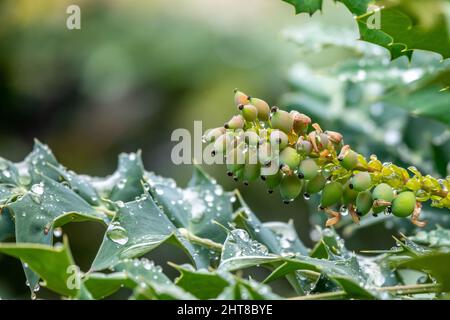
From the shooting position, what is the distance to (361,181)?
1.86 ft

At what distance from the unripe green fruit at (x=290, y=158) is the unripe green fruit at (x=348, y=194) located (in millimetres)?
53

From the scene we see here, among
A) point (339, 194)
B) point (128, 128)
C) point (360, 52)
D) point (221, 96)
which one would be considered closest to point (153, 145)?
point (128, 128)

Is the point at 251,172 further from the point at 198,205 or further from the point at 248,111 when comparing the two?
the point at 198,205

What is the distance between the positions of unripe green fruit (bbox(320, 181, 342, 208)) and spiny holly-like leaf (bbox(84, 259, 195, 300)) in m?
0.15

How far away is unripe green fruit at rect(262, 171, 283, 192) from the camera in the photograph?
0.58 m

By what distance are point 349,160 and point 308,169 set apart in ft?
0.12

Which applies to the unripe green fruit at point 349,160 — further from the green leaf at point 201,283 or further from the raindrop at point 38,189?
the raindrop at point 38,189

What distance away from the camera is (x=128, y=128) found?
3324mm

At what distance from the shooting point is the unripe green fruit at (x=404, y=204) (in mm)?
567

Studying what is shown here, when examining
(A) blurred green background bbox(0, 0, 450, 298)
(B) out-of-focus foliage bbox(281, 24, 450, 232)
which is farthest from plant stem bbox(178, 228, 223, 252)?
(A) blurred green background bbox(0, 0, 450, 298)

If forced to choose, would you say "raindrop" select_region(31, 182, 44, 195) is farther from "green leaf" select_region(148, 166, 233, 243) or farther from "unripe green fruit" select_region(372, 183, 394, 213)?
"unripe green fruit" select_region(372, 183, 394, 213)

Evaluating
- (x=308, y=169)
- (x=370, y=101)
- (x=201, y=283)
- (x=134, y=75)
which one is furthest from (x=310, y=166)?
(x=134, y=75)
